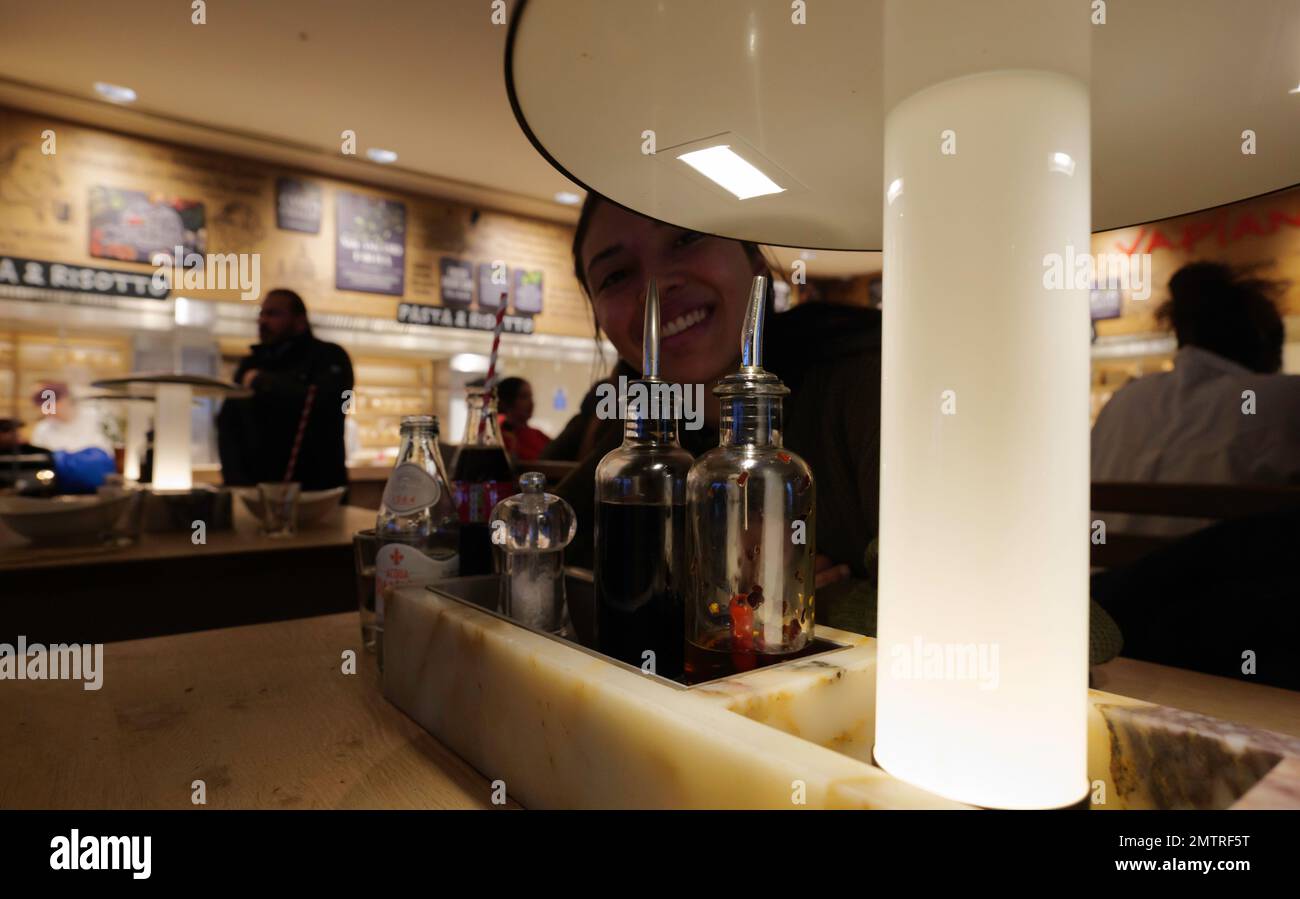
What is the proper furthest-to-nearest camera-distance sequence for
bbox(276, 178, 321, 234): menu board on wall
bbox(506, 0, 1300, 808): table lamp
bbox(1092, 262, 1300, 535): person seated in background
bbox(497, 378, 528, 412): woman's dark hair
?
bbox(276, 178, 321, 234): menu board on wall, bbox(497, 378, 528, 412): woman's dark hair, bbox(1092, 262, 1300, 535): person seated in background, bbox(506, 0, 1300, 808): table lamp

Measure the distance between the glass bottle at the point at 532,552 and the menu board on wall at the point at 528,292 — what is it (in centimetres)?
482

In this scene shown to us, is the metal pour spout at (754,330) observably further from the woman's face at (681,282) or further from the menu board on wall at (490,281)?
the menu board on wall at (490,281)

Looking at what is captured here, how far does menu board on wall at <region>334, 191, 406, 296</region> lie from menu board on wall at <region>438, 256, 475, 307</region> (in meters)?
0.27

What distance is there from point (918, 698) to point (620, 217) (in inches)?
39.9

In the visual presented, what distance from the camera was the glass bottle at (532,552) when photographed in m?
0.74

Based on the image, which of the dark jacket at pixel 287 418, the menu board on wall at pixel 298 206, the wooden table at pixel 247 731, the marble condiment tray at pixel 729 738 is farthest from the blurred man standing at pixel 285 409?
the marble condiment tray at pixel 729 738

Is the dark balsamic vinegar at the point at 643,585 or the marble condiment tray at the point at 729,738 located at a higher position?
the dark balsamic vinegar at the point at 643,585

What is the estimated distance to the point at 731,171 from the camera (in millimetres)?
509

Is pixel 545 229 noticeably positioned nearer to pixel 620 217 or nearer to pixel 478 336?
pixel 478 336

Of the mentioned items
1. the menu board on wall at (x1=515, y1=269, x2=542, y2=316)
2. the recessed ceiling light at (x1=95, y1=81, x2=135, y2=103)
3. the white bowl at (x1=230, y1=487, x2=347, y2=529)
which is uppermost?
the recessed ceiling light at (x1=95, y1=81, x2=135, y2=103)

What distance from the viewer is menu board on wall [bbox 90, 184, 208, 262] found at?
3967 mm

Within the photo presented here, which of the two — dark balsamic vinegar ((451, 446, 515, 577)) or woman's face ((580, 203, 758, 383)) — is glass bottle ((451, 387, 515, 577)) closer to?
dark balsamic vinegar ((451, 446, 515, 577))

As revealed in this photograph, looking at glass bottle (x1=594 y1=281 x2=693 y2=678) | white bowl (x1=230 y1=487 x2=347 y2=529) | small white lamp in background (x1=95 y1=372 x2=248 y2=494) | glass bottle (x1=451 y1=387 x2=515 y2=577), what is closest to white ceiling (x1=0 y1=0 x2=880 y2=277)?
small white lamp in background (x1=95 y1=372 x2=248 y2=494)

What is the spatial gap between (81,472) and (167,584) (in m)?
1.23
